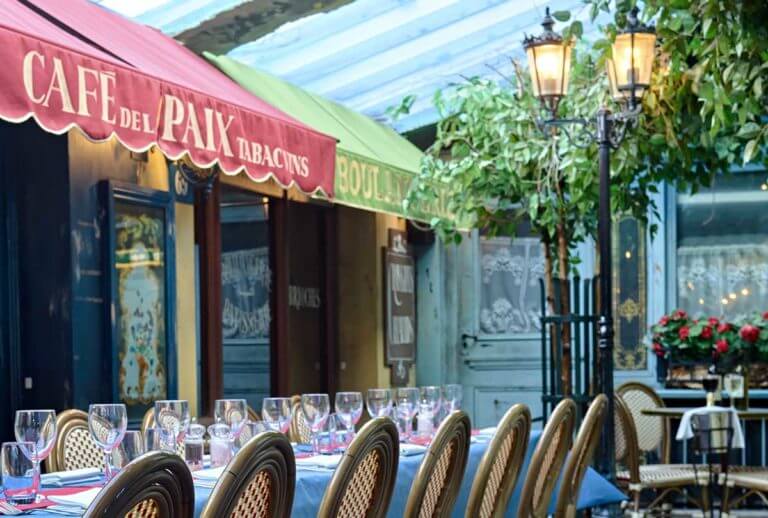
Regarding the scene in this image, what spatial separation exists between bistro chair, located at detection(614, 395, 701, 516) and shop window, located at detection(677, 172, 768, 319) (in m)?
2.73

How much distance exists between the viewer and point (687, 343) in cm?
916

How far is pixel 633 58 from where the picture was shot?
635cm

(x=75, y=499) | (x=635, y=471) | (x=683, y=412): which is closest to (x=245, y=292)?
(x=683, y=412)

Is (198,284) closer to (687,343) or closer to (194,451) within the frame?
(687,343)

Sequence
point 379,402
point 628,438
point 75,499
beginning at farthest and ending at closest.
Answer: point 628,438, point 379,402, point 75,499

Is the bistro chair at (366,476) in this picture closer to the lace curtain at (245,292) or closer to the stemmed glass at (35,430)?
the stemmed glass at (35,430)

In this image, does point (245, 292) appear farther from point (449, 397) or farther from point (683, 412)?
point (449, 397)

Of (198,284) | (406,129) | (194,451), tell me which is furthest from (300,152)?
(406,129)

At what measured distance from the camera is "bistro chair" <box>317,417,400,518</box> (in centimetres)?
285

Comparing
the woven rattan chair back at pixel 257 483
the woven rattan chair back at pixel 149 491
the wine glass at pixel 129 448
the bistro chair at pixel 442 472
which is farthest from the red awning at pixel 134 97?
the woven rattan chair back at pixel 149 491

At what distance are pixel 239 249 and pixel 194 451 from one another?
606cm

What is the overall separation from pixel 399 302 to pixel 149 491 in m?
8.82

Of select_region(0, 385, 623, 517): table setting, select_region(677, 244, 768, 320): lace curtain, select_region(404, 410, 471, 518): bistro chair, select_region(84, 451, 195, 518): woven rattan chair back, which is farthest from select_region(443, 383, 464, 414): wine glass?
select_region(677, 244, 768, 320): lace curtain

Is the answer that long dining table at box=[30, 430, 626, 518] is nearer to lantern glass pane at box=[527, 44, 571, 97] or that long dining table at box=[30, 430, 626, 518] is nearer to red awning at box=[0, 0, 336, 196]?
red awning at box=[0, 0, 336, 196]
